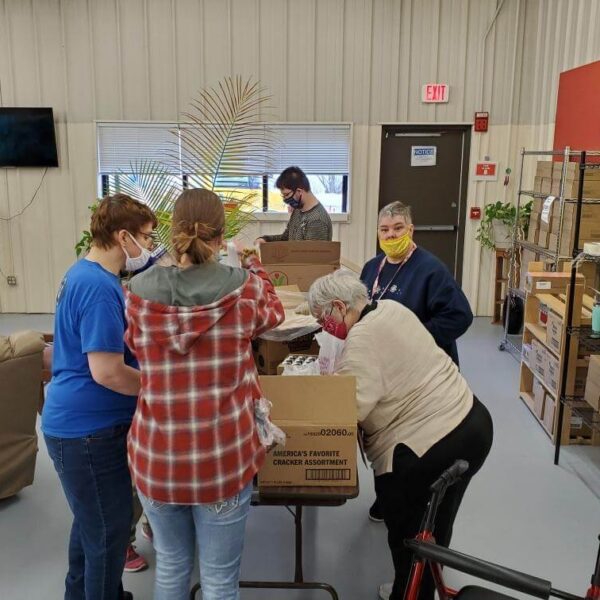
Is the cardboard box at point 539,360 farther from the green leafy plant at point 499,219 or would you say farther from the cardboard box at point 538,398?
the green leafy plant at point 499,219

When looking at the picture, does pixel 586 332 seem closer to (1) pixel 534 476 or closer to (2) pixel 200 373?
(1) pixel 534 476

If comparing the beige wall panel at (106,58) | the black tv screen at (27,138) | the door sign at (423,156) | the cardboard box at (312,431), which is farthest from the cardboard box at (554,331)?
the black tv screen at (27,138)

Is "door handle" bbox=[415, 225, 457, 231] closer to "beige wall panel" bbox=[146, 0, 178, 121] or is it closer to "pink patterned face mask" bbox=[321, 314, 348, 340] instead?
"beige wall panel" bbox=[146, 0, 178, 121]

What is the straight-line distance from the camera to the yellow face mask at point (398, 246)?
276cm

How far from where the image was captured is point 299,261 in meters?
3.70

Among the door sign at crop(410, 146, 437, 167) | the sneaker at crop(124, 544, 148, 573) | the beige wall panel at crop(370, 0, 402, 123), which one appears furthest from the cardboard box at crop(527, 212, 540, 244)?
the sneaker at crop(124, 544, 148, 573)

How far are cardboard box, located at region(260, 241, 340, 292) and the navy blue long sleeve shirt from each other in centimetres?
81

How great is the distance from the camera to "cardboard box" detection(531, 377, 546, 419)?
13.2ft

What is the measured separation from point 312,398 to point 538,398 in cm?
274

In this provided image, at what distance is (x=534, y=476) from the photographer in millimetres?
3359

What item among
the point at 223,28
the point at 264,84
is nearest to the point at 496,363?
the point at 264,84

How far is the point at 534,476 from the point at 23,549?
253 centimetres

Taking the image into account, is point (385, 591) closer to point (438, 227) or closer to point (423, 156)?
point (438, 227)

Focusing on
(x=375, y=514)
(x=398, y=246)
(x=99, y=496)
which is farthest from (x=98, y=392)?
(x=375, y=514)
